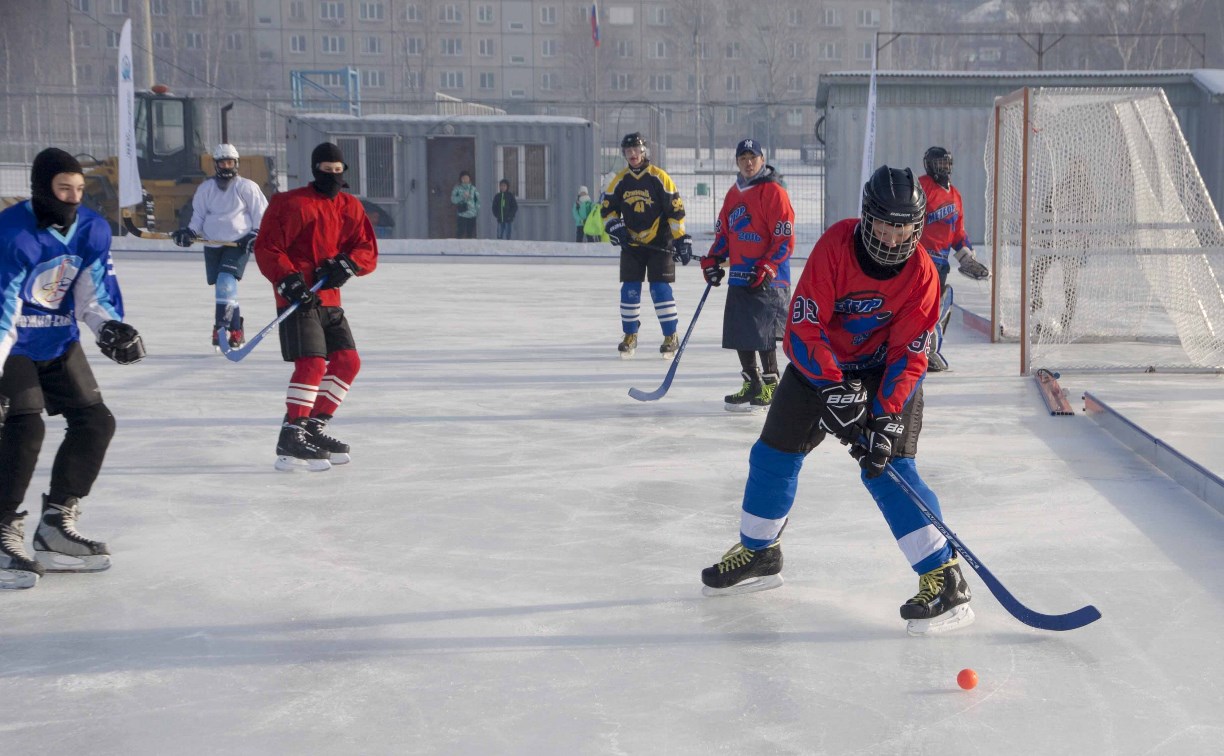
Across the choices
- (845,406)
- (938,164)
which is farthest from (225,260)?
(845,406)

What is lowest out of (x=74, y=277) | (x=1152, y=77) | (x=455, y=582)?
(x=455, y=582)

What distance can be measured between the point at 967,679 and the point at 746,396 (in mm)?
3707

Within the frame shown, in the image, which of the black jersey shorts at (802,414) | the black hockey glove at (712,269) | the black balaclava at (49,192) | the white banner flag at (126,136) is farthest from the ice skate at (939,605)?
the white banner flag at (126,136)

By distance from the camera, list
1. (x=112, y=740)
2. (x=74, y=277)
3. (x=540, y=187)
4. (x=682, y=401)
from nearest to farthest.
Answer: (x=112, y=740), (x=74, y=277), (x=682, y=401), (x=540, y=187)

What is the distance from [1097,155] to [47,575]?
268 inches

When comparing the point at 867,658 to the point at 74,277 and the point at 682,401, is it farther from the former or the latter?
the point at 682,401

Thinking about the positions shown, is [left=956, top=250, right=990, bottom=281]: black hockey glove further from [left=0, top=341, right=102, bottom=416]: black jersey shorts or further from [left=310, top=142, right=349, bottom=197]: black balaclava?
[left=0, top=341, right=102, bottom=416]: black jersey shorts

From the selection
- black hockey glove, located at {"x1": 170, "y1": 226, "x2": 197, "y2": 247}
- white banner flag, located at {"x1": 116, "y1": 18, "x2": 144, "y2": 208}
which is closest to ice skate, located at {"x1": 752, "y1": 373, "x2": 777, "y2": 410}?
black hockey glove, located at {"x1": 170, "y1": 226, "x2": 197, "y2": 247}

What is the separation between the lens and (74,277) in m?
3.79

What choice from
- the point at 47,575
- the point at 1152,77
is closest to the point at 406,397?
the point at 47,575

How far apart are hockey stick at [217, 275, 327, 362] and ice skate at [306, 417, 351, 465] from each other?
0.44 meters

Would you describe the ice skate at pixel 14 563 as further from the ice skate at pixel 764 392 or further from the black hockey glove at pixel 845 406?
the ice skate at pixel 764 392

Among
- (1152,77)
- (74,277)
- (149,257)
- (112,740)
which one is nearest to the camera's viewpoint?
(112,740)

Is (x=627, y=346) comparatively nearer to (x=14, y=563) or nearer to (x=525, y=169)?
(x=14, y=563)
